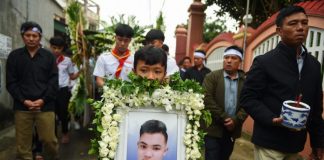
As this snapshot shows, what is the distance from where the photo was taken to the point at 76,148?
5.51m

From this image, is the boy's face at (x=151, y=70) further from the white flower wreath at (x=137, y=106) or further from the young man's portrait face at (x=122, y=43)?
the young man's portrait face at (x=122, y=43)

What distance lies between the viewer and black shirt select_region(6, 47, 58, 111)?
387cm

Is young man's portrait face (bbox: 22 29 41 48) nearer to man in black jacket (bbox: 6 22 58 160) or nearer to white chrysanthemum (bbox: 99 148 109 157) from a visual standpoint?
man in black jacket (bbox: 6 22 58 160)

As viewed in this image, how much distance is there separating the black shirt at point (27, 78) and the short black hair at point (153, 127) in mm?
2221

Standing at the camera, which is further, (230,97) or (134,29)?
(134,29)

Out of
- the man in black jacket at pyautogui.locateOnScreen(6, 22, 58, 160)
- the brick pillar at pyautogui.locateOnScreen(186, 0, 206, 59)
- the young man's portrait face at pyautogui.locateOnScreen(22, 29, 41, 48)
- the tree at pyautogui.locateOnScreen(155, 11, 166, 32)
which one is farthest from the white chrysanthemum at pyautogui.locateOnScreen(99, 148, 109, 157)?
the brick pillar at pyautogui.locateOnScreen(186, 0, 206, 59)

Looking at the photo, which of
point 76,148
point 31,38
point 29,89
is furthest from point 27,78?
point 76,148

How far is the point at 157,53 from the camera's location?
7.81 ft

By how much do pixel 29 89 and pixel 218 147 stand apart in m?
2.24

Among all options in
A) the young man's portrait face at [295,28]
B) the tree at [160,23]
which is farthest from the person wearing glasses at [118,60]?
the tree at [160,23]

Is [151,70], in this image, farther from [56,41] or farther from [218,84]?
[56,41]

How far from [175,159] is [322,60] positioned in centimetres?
354

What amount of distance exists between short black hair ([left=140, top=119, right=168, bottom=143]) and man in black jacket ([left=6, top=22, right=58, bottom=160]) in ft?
7.18

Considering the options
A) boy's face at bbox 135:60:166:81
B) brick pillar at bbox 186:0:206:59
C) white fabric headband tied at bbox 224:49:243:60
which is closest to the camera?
boy's face at bbox 135:60:166:81
